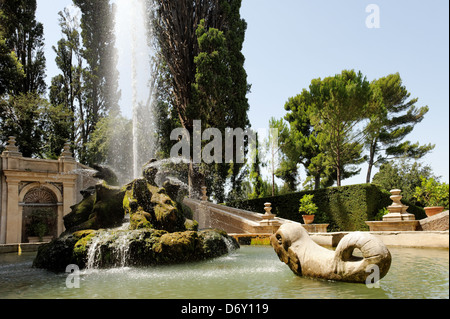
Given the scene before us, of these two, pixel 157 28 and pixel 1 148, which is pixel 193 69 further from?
pixel 1 148

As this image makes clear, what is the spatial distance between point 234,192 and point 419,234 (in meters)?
14.8

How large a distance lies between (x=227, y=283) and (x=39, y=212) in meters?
14.9

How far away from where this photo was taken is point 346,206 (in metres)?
16.2

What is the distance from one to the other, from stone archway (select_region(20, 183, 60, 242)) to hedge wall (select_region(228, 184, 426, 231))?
1192 centimetres

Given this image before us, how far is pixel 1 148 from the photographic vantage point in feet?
64.6

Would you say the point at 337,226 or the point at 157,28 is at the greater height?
the point at 157,28

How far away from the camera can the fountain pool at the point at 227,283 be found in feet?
11.6

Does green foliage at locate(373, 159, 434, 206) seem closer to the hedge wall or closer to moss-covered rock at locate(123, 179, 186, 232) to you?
the hedge wall

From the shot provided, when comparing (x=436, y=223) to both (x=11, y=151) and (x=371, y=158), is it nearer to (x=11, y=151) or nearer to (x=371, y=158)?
(x=11, y=151)

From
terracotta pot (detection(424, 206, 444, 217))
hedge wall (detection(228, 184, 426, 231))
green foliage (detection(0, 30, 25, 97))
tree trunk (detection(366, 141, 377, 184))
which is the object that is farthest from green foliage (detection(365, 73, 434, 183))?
green foliage (detection(0, 30, 25, 97))

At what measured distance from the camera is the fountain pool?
3525mm

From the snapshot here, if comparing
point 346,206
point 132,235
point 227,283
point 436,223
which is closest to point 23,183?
point 132,235
